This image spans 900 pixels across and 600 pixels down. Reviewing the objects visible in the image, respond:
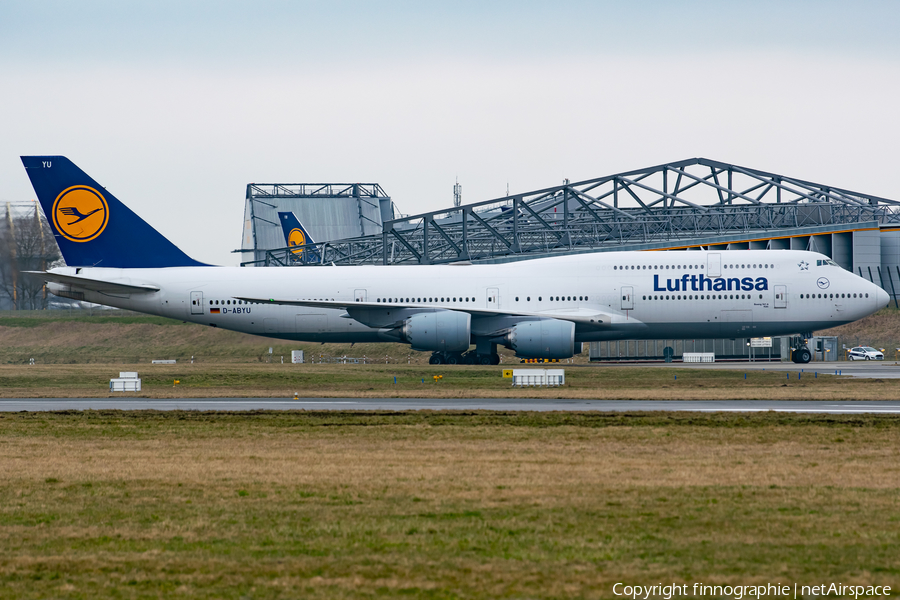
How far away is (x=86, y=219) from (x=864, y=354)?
4818 cm

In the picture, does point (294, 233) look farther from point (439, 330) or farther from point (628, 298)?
point (628, 298)

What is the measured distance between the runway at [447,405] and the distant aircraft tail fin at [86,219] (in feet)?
50.0

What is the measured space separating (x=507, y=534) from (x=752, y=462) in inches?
261

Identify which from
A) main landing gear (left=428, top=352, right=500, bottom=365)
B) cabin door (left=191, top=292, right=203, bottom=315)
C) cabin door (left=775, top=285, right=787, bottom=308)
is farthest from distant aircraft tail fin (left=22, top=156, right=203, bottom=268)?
cabin door (left=775, top=285, right=787, bottom=308)

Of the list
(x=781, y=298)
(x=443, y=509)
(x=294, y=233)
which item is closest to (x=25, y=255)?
(x=294, y=233)

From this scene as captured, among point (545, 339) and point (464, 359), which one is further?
point (464, 359)

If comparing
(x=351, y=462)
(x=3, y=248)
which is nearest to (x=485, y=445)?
(x=351, y=462)

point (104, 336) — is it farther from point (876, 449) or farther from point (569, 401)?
point (876, 449)

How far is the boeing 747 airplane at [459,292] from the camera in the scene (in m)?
41.6

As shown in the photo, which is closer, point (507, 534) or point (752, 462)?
point (507, 534)

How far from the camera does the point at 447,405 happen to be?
26109mm

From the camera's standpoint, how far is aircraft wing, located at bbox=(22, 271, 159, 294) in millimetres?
41969

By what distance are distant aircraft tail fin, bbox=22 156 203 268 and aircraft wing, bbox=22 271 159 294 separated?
1271 mm

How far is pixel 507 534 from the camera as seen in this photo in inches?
396
